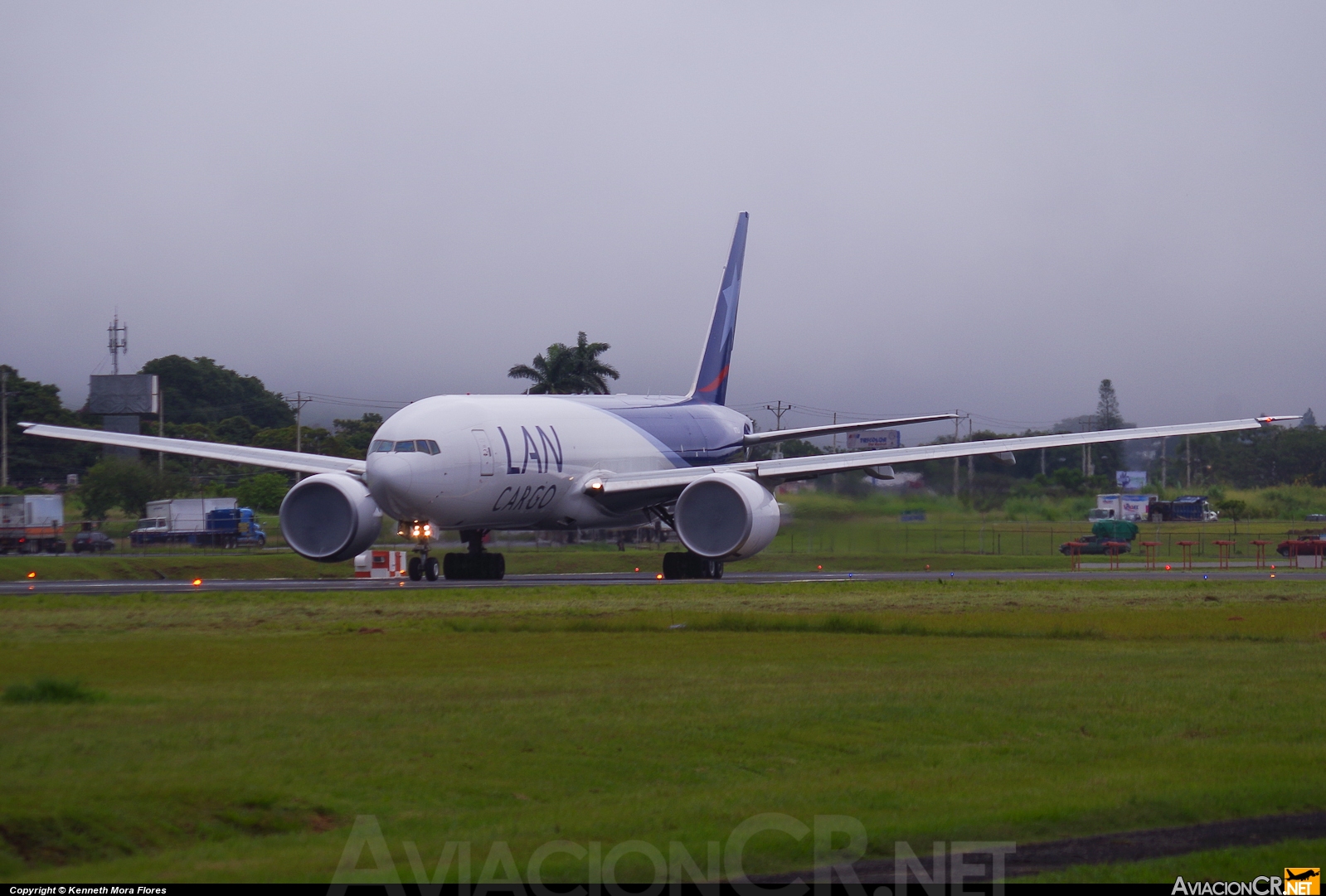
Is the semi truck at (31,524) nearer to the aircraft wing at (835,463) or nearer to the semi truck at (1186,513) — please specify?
the aircraft wing at (835,463)

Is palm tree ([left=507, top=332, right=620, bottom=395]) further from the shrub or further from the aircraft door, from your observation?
the shrub

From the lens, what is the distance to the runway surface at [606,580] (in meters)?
28.3

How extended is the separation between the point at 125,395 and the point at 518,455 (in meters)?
62.8

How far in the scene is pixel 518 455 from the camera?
103 ft

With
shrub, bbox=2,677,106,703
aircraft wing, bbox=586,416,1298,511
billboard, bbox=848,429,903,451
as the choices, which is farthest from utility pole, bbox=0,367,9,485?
shrub, bbox=2,677,106,703

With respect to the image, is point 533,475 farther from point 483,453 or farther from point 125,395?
point 125,395

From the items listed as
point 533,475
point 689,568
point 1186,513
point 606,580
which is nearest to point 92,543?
point 533,475

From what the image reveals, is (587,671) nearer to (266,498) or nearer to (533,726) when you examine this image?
(533,726)

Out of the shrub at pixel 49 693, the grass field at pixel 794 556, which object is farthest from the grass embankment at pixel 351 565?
the shrub at pixel 49 693

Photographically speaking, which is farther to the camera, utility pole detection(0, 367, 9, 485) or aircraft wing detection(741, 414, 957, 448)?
utility pole detection(0, 367, 9, 485)

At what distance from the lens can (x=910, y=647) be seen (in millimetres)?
18438

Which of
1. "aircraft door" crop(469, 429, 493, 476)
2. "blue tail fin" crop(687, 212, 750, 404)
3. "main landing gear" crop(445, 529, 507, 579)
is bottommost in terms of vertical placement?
"main landing gear" crop(445, 529, 507, 579)

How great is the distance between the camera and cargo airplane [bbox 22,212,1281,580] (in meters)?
29.7

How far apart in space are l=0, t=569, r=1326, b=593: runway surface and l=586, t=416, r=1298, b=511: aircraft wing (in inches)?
→ 84.8
